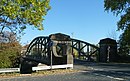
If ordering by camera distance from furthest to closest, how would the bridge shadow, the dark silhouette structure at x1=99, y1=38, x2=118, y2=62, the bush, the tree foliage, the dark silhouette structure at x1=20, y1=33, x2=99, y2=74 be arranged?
the dark silhouette structure at x1=99, y1=38, x2=118, y2=62
the dark silhouette structure at x1=20, y1=33, x2=99, y2=74
the tree foliage
the bush
the bridge shadow

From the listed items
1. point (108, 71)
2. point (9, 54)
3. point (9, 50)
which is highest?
point (9, 50)

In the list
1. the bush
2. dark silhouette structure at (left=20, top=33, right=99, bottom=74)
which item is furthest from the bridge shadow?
the bush

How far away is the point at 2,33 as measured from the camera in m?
30.8

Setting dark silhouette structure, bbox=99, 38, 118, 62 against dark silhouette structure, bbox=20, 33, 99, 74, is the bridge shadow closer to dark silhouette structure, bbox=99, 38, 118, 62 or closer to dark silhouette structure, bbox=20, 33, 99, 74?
dark silhouette structure, bbox=20, 33, 99, 74

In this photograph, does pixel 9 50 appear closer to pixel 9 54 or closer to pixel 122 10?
pixel 9 54

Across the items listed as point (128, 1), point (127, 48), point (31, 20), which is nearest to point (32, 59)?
point (127, 48)

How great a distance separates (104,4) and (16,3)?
20.9m

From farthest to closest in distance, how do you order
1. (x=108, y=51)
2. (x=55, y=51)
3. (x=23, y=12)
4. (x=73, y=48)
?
1. (x=73, y=48)
2. (x=108, y=51)
3. (x=55, y=51)
4. (x=23, y=12)

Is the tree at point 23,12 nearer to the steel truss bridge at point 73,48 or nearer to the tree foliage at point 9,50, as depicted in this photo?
the tree foliage at point 9,50

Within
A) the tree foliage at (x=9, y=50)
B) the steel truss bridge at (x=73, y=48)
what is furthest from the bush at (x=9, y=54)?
the steel truss bridge at (x=73, y=48)

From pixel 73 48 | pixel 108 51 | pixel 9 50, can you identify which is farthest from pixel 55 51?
pixel 73 48

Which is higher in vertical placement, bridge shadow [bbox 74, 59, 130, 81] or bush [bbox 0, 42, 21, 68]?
bush [bbox 0, 42, 21, 68]

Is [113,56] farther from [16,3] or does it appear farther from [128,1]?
[16,3]

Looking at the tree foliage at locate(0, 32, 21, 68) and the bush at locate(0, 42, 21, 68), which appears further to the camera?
the tree foliage at locate(0, 32, 21, 68)
